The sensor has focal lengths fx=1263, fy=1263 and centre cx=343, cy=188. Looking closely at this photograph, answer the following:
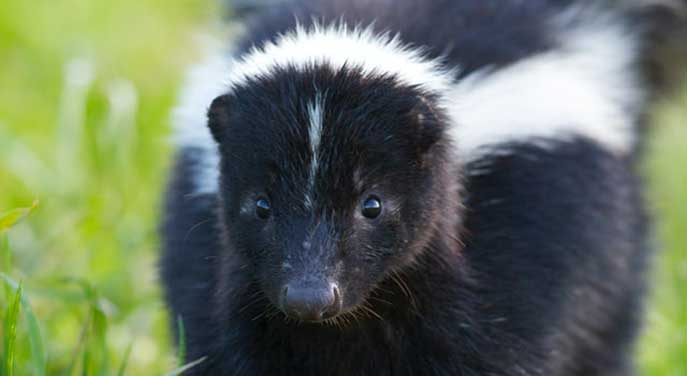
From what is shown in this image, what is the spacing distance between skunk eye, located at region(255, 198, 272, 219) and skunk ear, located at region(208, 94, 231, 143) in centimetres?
41

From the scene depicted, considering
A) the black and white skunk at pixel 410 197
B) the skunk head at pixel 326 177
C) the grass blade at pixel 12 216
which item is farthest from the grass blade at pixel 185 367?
the grass blade at pixel 12 216

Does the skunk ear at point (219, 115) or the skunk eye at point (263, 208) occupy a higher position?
the skunk ear at point (219, 115)

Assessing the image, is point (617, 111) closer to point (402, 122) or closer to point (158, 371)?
point (402, 122)

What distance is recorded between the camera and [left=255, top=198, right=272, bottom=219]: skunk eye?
486cm

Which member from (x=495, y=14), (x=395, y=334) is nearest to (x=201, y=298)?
(x=395, y=334)

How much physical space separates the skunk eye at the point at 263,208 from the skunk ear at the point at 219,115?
0.41 m

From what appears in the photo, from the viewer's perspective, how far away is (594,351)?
6539 millimetres

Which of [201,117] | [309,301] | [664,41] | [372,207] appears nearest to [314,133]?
[372,207]

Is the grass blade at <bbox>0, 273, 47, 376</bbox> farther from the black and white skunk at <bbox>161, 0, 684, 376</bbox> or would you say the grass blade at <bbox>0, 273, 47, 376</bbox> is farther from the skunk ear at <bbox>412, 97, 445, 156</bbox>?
the skunk ear at <bbox>412, 97, 445, 156</bbox>

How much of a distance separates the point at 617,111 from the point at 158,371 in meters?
2.83

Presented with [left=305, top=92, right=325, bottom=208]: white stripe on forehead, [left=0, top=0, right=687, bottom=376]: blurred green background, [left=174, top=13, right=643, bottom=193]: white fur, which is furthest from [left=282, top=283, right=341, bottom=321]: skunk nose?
[left=0, top=0, right=687, bottom=376]: blurred green background

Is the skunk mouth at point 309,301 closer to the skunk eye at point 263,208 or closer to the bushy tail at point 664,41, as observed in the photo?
the skunk eye at point 263,208

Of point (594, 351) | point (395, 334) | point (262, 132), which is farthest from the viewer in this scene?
point (594, 351)

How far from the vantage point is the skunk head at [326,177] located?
185 inches
